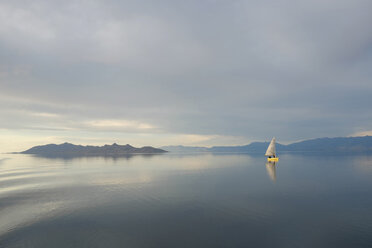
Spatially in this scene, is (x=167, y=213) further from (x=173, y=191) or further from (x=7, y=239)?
(x=7, y=239)

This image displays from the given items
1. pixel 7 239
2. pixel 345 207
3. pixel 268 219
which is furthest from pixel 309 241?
pixel 7 239

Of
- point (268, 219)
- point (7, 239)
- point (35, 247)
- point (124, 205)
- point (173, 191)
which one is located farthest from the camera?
point (173, 191)

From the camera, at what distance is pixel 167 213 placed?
113 feet

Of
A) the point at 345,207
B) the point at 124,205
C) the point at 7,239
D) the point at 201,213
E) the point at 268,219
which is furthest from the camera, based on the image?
the point at 124,205

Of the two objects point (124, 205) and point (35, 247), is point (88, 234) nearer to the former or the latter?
point (35, 247)

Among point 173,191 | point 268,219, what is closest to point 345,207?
point 268,219

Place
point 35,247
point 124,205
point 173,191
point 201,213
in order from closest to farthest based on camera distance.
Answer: point 35,247 → point 201,213 → point 124,205 → point 173,191

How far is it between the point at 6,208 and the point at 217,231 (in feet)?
148

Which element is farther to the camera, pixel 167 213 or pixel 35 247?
pixel 167 213

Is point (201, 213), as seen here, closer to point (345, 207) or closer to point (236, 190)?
point (236, 190)

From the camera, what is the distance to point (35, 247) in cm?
2298

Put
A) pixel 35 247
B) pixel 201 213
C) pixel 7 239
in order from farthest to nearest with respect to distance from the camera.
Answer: pixel 201 213
pixel 7 239
pixel 35 247

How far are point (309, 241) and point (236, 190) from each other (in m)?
30.0

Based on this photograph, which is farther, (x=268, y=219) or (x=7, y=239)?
(x=268, y=219)
